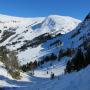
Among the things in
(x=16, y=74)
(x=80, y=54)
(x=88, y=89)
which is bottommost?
(x=88, y=89)

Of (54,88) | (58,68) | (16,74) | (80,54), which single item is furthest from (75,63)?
(58,68)

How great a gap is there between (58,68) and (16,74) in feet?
340

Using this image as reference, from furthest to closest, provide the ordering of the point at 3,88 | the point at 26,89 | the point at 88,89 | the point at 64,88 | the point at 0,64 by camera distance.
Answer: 1. the point at 0,64
2. the point at 3,88
3. the point at 26,89
4. the point at 64,88
5. the point at 88,89

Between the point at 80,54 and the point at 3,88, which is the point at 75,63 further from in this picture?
the point at 3,88

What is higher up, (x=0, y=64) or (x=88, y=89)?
(x=0, y=64)

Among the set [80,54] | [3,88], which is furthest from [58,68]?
[3,88]

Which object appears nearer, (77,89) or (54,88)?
(77,89)

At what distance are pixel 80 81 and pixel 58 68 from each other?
15056 centimetres

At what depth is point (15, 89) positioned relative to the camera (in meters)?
45.7

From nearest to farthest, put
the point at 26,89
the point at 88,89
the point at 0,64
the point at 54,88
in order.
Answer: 1. the point at 88,89
2. the point at 54,88
3. the point at 26,89
4. the point at 0,64

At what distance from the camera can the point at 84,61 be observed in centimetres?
9738

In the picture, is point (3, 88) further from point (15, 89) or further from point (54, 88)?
point (54, 88)

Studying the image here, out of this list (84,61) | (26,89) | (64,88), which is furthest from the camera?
(84,61)

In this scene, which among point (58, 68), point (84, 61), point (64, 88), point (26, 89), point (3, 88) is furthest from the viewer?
point (58, 68)
